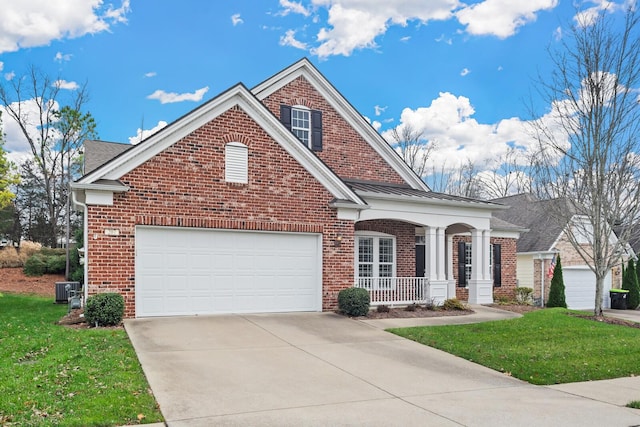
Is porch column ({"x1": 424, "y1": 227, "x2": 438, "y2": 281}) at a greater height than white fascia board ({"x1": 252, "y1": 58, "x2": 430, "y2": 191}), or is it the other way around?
white fascia board ({"x1": 252, "y1": 58, "x2": 430, "y2": 191})

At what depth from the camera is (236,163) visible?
13867mm

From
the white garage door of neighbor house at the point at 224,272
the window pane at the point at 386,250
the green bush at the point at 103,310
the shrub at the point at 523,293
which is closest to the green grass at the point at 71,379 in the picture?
the green bush at the point at 103,310

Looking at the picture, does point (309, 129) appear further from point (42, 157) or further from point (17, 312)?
point (42, 157)

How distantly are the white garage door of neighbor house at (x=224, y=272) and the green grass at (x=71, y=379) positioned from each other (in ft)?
6.73

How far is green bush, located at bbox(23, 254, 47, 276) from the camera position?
27.3 m

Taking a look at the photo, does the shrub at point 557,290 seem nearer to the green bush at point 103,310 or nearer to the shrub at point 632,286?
the shrub at point 632,286

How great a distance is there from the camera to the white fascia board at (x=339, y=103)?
60.2ft

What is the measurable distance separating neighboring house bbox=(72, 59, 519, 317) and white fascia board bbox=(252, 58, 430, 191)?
0.13m

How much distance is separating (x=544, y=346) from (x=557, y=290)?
1194 centimetres

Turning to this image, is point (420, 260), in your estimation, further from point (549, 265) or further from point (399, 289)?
point (549, 265)

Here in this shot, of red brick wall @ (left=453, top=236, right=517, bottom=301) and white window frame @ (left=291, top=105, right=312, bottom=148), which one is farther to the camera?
red brick wall @ (left=453, top=236, right=517, bottom=301)

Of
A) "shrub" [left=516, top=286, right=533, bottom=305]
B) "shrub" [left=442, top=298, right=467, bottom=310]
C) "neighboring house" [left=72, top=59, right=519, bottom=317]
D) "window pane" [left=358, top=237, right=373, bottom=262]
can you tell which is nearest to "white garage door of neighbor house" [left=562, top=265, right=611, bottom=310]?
"shrub" [left=516, top=286, right=533, bottom=305]

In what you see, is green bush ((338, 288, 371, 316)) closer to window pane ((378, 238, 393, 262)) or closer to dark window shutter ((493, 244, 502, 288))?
window pane ((378, 238, 393, 262))

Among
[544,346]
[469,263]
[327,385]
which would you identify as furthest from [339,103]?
[327,385]
